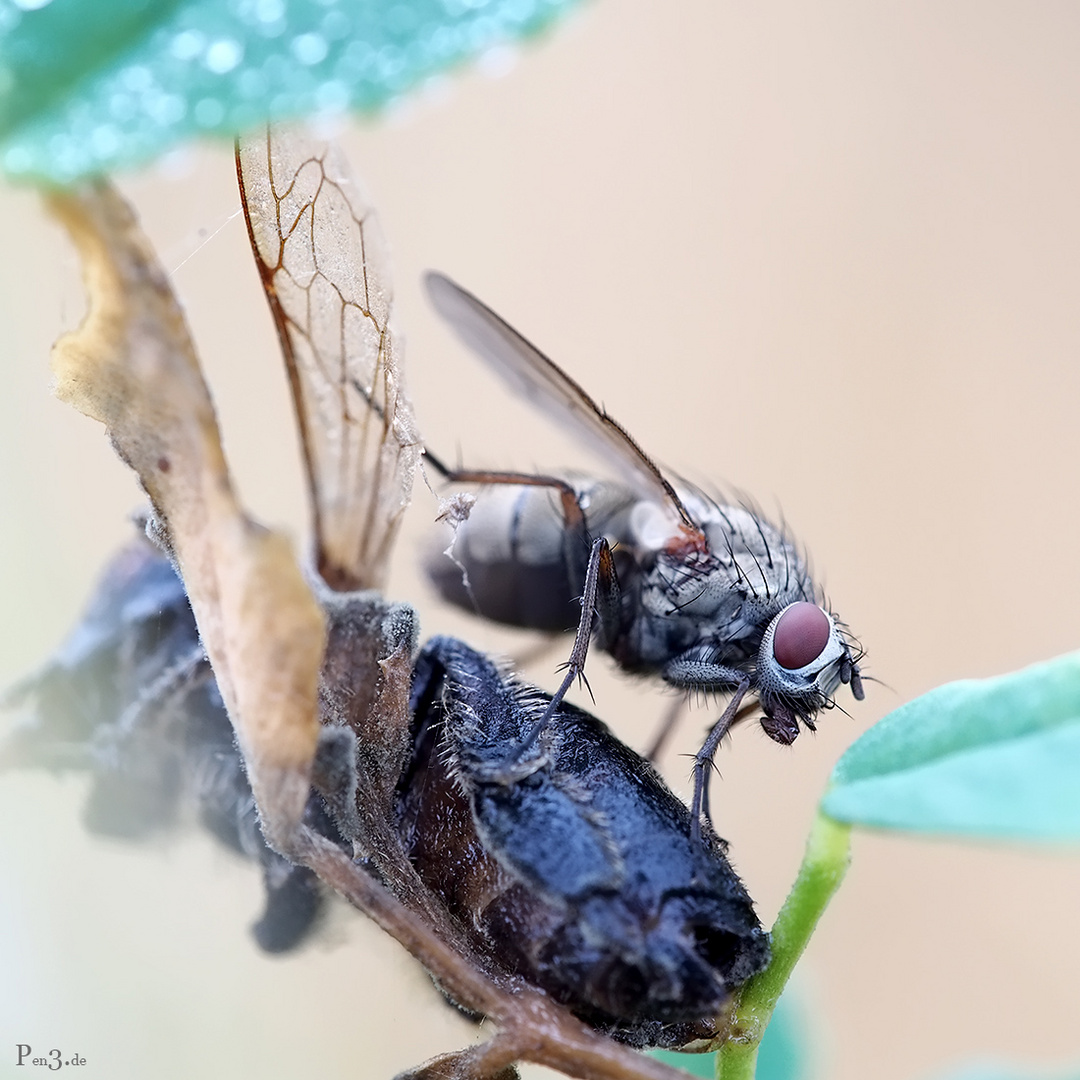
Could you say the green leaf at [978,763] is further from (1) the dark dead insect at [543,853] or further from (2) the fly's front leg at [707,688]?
(2) the fly's front leg at [707,688]

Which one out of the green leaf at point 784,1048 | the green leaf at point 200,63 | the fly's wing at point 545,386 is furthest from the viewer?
the green leaf at point 784,1048

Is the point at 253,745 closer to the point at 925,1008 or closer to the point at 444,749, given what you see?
the point at 444,749

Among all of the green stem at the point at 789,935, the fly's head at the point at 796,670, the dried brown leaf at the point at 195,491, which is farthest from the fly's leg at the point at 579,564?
the dried brown leaf at the point at 195,491

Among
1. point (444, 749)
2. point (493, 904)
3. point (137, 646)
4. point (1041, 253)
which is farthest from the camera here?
point (1041, 253)

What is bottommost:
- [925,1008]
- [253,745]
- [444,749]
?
[925,1008]

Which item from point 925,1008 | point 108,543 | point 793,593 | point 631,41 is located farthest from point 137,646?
point 631,41

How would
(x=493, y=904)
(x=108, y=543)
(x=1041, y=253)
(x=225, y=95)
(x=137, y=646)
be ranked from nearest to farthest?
(x=225, y=95) < (x=493, y=904) < (x=137, y=646) < (x=108, y=543) < (x=1041, y=253)
